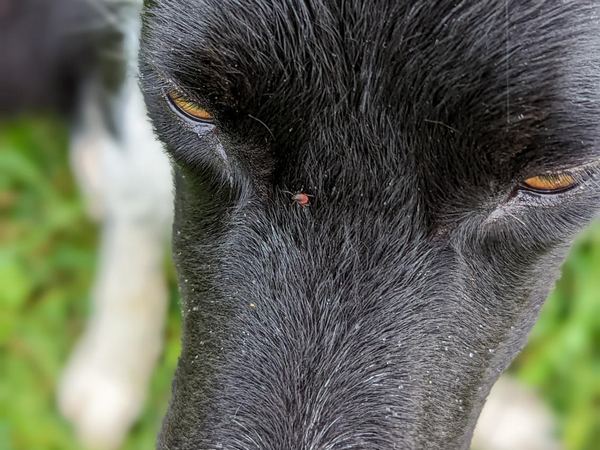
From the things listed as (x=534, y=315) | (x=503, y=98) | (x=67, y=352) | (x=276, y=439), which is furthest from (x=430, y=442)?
(x=67, y=352)

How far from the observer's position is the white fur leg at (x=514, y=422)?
362 centimetres

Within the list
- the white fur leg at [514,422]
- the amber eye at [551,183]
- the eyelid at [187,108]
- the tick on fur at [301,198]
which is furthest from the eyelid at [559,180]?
the white fur leg at [514,422]

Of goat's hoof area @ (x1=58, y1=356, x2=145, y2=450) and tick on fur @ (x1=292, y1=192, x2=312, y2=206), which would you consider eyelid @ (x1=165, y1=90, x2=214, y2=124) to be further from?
goat's hoof area @ (x1=58, y1=356, x2=145, y2=450)

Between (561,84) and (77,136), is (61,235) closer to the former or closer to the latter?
(77,136)

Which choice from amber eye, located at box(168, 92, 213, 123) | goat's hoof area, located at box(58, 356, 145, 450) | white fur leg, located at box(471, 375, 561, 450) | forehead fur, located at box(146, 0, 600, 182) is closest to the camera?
forehead fur, located at box(146, 0, 600, 182)

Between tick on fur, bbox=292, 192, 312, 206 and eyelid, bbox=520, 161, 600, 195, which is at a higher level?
eyelid, bbox=520, 161, 600, 195

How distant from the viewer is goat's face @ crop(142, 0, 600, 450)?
1.38 metres

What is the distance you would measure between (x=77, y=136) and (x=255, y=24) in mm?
2708

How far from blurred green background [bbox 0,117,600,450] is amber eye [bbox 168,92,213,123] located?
1.92 meters

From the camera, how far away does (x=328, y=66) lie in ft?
4.74

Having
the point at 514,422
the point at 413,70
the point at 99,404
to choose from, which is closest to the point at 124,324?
the point at 99,404

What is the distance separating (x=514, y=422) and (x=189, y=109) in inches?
116

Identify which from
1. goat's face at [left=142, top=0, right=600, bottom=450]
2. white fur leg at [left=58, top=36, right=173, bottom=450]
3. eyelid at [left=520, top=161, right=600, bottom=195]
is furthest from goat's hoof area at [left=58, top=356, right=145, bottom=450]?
eyelid at [left=520, top=161, right=600, bottom=195]

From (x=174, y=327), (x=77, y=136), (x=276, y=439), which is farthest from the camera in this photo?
(x=77, y=136)
